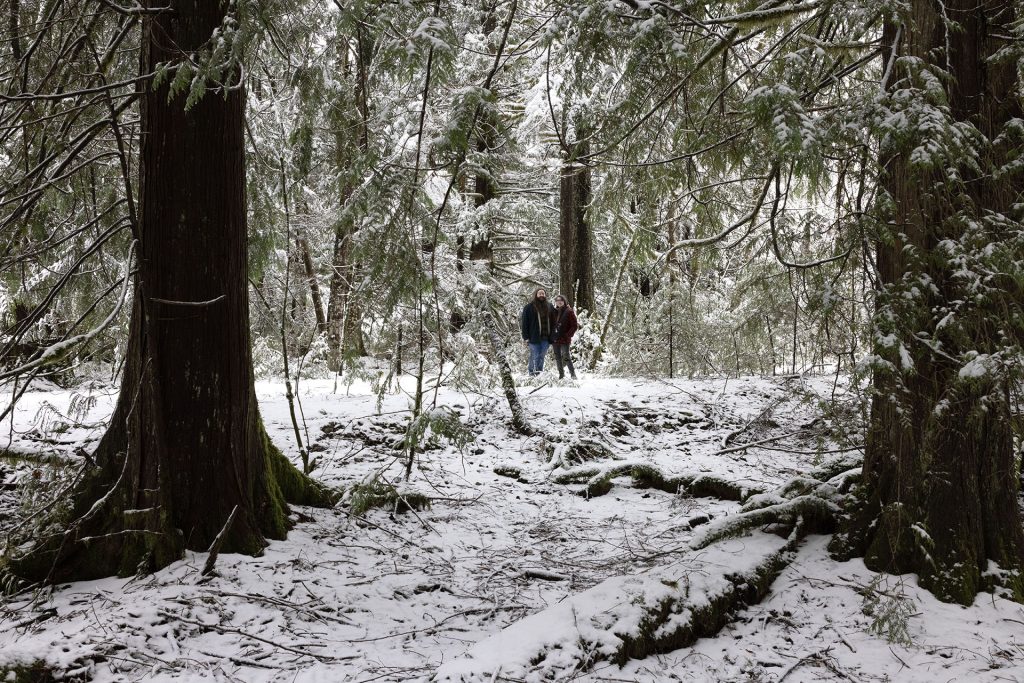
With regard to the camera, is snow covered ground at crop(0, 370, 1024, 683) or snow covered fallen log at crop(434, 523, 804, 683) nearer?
snow covered fallen log at crop(434, 523, 804, 683)

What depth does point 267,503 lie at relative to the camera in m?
4.65

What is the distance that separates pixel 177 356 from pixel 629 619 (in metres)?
2.95

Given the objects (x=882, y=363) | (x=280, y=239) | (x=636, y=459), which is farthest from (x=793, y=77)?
(x=636, y=459)

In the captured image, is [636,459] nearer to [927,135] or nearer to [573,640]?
[573,640]

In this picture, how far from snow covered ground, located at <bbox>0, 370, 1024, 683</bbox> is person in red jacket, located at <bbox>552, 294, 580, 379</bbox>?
4.06m

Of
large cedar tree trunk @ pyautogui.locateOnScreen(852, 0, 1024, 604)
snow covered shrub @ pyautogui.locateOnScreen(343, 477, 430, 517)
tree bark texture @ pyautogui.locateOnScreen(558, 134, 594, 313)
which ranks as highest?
tree bark texture @ pyautogui.locateOnScreen(558, 134, 594, 313)

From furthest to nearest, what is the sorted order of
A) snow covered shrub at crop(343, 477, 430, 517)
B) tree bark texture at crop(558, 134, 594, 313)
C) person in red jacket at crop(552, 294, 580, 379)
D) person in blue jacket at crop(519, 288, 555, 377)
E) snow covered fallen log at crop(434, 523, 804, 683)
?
tree bark texture at crop(558, 134, 594, 313)
person in blue jacket at crop(519, 288, 555, 377)
person in red jacket at crop(552, 294, 580, 379)
snow covered shrub at crop(343, 477, 430, 517)
snow covered fallen log at crop(434, 523, 804, 683)

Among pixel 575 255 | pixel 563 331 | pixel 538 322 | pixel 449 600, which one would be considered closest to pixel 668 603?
pixel 449 600

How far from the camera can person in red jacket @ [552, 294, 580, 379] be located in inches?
413

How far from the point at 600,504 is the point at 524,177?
31.2 feet

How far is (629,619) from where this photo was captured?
3428mm

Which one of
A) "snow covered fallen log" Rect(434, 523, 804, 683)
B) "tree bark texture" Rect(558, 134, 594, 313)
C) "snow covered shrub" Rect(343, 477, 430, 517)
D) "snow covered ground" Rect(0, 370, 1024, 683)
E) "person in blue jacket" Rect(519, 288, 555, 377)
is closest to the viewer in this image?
"snow covered fallen log" Rect(434, 523, 804, 683)

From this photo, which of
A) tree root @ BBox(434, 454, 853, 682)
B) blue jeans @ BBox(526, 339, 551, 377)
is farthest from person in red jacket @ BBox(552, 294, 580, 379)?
tree root @ BBox(434, 454, 853, 682)

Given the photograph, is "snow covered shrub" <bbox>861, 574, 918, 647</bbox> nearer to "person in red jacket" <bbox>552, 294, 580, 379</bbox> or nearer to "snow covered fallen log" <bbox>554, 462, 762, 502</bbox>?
"snow covered fallen log" <bbox>554, 462, 762, 502</bbox>
